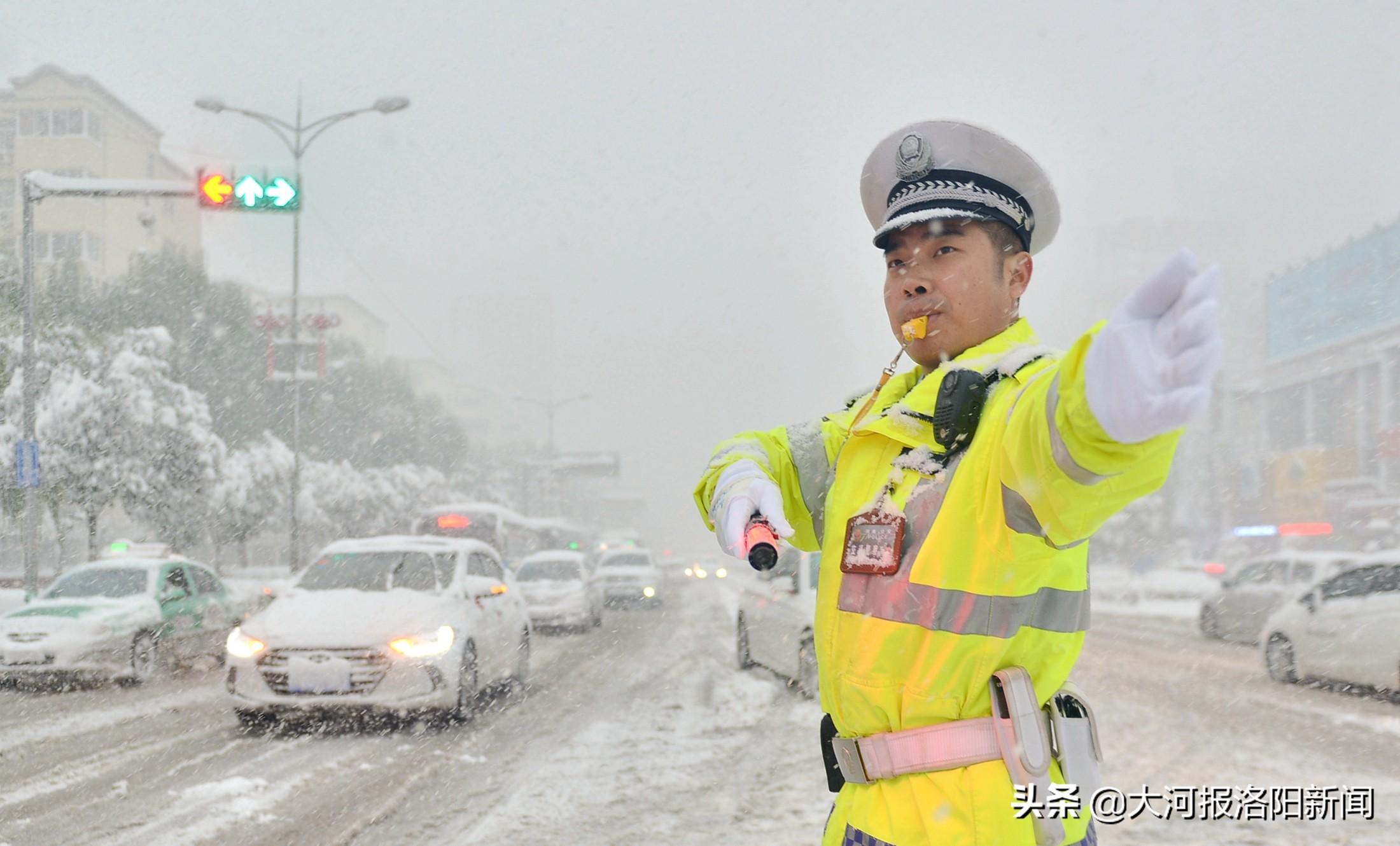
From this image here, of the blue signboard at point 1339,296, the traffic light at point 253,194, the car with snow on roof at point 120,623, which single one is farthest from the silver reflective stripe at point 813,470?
the blue signboard at point 1339,296

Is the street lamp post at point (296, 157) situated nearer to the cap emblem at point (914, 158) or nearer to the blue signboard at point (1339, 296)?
the cap emblem at point (914, 158)

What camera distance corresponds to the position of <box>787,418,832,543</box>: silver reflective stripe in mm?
2266

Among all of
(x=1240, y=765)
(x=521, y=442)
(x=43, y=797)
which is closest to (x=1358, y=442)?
(x=521, y=442)

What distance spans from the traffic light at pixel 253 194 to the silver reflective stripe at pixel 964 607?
11.5m

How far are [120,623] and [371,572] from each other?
137 inches

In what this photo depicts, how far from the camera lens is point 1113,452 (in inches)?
56.8

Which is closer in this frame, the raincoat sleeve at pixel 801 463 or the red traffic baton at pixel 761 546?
the red traffic baton at pixel 761 546

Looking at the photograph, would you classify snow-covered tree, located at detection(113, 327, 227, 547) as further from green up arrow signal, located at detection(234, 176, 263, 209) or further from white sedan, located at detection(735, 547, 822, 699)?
white sedan, located at detection(735, 547, 822, 699)

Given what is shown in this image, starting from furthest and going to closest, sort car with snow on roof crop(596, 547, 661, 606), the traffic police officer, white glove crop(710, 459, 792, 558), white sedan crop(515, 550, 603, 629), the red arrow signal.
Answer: car with snow on roof crop(596, 547, 661, 606) < white sedan crop(515, 550, 603, 629) < the red arrow signal < white glove crop(710, 459, 792, 558) < the traffic police officer

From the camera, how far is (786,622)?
403 inches

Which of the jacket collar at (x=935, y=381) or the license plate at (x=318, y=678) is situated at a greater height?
the jacket collar at (x=935, y=381)

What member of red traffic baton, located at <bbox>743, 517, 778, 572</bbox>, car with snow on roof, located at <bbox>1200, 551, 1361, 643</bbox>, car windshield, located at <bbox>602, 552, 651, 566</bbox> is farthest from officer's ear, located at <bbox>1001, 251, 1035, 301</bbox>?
car windshield, located at <bbox>602, 552, 651, 566</bbox>

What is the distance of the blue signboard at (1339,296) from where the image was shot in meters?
55.7

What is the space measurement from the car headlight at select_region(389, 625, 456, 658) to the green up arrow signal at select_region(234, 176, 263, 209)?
18.8ft
